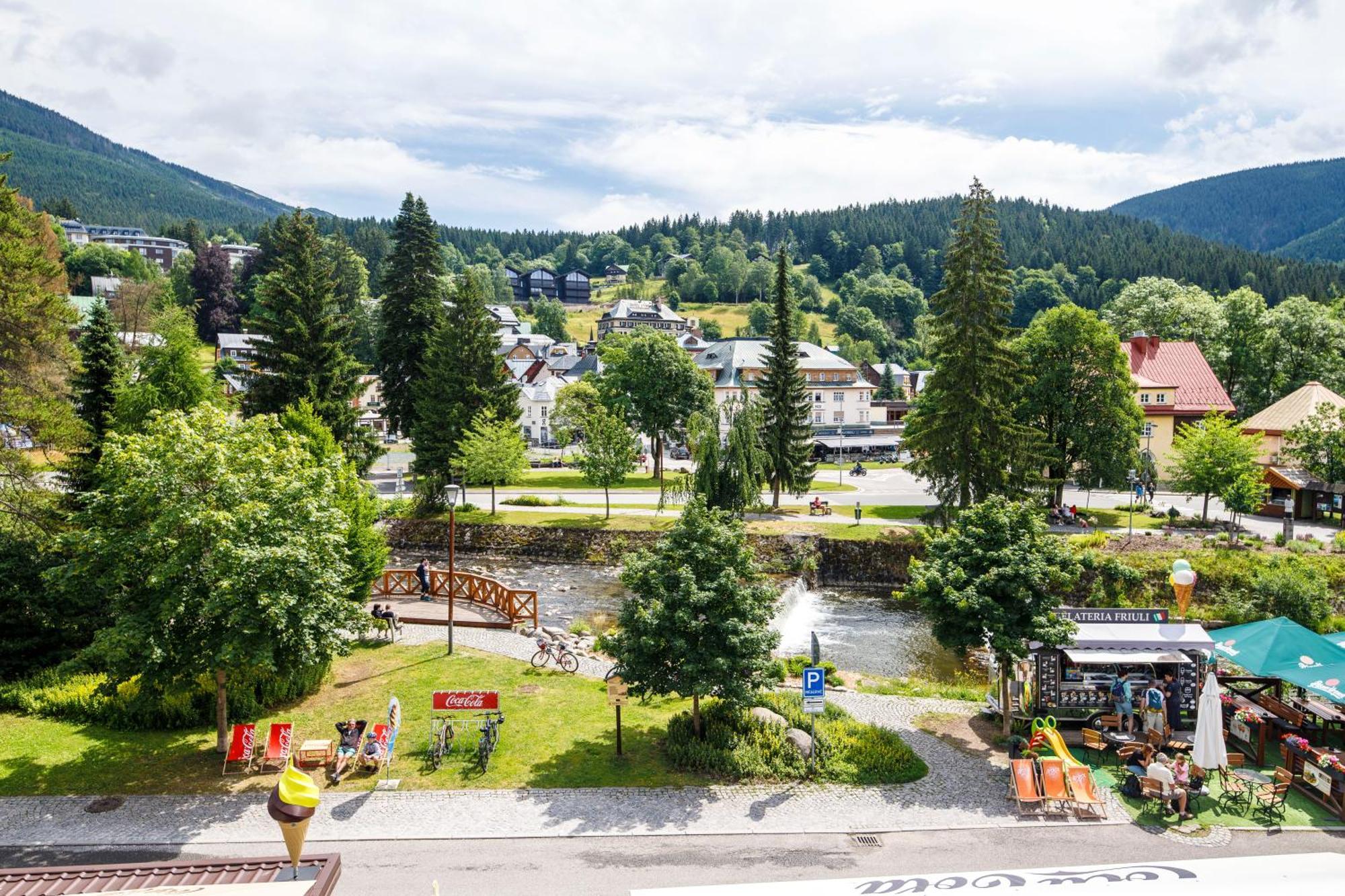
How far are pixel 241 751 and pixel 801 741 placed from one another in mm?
10860

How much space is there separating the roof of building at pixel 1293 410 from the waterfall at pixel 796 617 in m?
29.4

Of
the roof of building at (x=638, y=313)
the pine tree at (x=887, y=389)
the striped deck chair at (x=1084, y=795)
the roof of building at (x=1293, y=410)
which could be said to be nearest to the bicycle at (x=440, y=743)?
the striped deck chair at (x=1084, y=795)

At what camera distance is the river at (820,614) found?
1043 inches

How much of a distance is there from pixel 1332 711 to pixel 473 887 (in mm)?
17784

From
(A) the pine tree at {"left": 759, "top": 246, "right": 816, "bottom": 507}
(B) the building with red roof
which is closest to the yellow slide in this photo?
(A) the pine tree at {"left": 759, "top": 246, "right": 816, "bottom": 507}

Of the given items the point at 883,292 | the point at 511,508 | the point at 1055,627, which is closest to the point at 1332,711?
the point at 1055,627

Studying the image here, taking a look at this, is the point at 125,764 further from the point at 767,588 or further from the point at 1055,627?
the point at 1055,627

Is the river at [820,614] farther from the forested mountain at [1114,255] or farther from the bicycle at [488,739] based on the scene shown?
the forested mountain at [1114,255]

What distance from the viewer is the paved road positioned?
1214 cm

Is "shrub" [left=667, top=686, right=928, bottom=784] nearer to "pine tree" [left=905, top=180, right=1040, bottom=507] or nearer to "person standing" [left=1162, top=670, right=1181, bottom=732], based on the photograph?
"person standing" [left=1162, top=670, right=1181, bottom=732]

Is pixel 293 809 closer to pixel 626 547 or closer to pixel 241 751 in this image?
pixel 241 751

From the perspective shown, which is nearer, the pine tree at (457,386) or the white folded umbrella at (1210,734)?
the white folded umbrella at (1210,734)

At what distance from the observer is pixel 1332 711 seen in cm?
1730

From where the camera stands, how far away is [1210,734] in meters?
14.1
